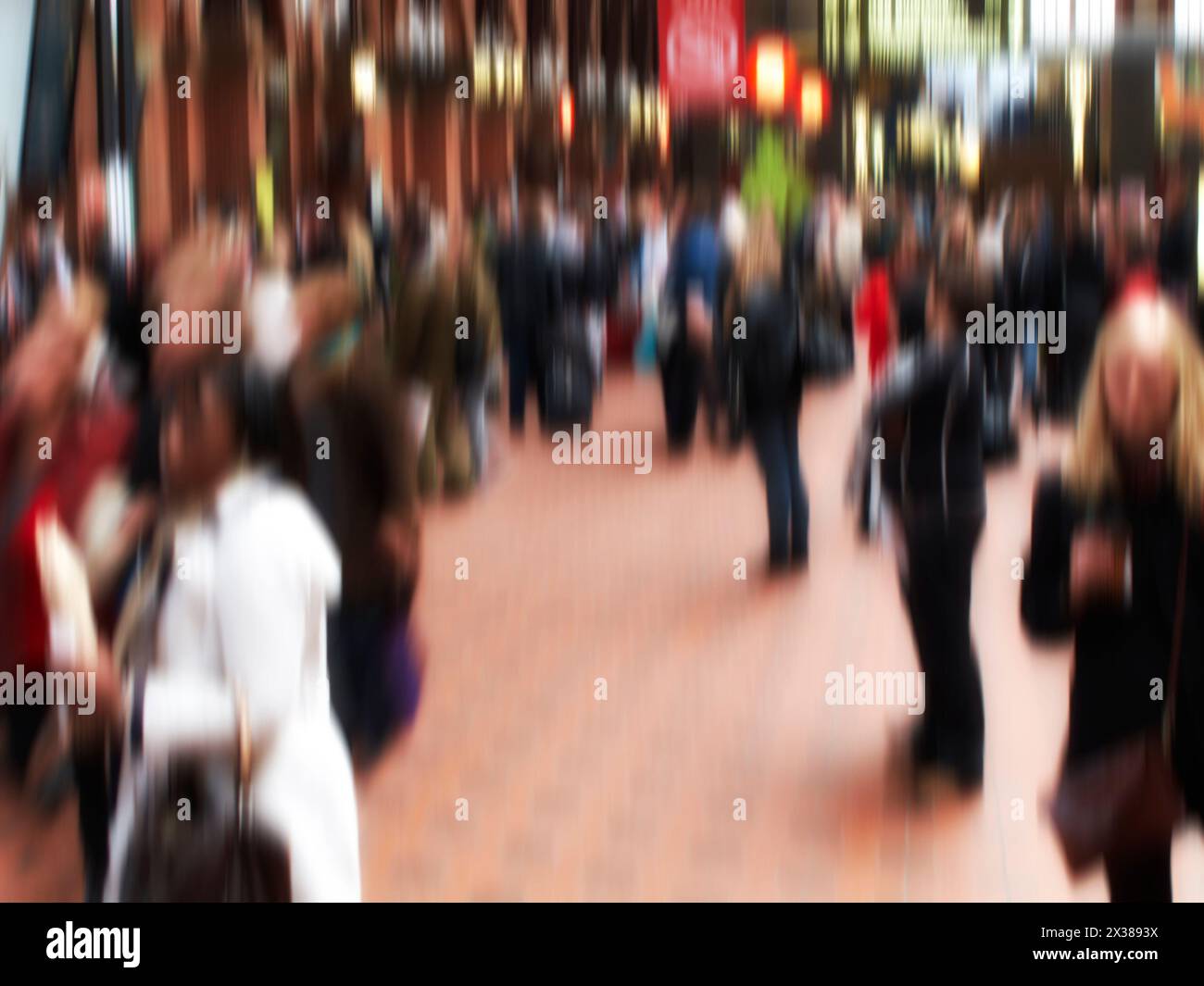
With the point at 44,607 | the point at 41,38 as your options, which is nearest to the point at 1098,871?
the point at 44,607

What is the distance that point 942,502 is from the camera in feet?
7.68

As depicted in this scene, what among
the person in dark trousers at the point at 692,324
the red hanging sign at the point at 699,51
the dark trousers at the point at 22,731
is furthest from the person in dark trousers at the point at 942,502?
the dark trousers at the point at 22,731

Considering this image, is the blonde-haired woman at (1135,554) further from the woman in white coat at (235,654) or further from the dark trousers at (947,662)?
the woman in white coat at (235,654)

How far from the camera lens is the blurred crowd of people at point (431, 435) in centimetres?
207

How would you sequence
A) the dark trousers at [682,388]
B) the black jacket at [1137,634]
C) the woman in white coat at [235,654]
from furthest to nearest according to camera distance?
the dark trousers at [682,388] < the black jacket at [1137,634] < the woman in white coat at [235,654]

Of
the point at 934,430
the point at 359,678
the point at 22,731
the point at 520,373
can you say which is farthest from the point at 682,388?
the point at 22,731

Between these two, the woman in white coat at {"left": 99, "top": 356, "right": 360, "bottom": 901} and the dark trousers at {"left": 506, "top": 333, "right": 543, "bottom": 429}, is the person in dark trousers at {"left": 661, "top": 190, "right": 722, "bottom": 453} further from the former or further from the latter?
the woman in white coat at {"left": 99, "top": 356, "right": 360, "bottom": 901}

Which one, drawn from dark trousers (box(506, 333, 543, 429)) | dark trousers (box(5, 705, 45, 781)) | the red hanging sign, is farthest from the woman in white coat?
the red hanging sign

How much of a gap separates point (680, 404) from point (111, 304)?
0.76 metres

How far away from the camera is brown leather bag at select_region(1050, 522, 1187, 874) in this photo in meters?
2.11

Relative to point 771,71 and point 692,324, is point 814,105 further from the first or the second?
point 692,324

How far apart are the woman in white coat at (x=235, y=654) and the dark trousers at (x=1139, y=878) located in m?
0.93

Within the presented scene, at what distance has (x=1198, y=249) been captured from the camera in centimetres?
215
